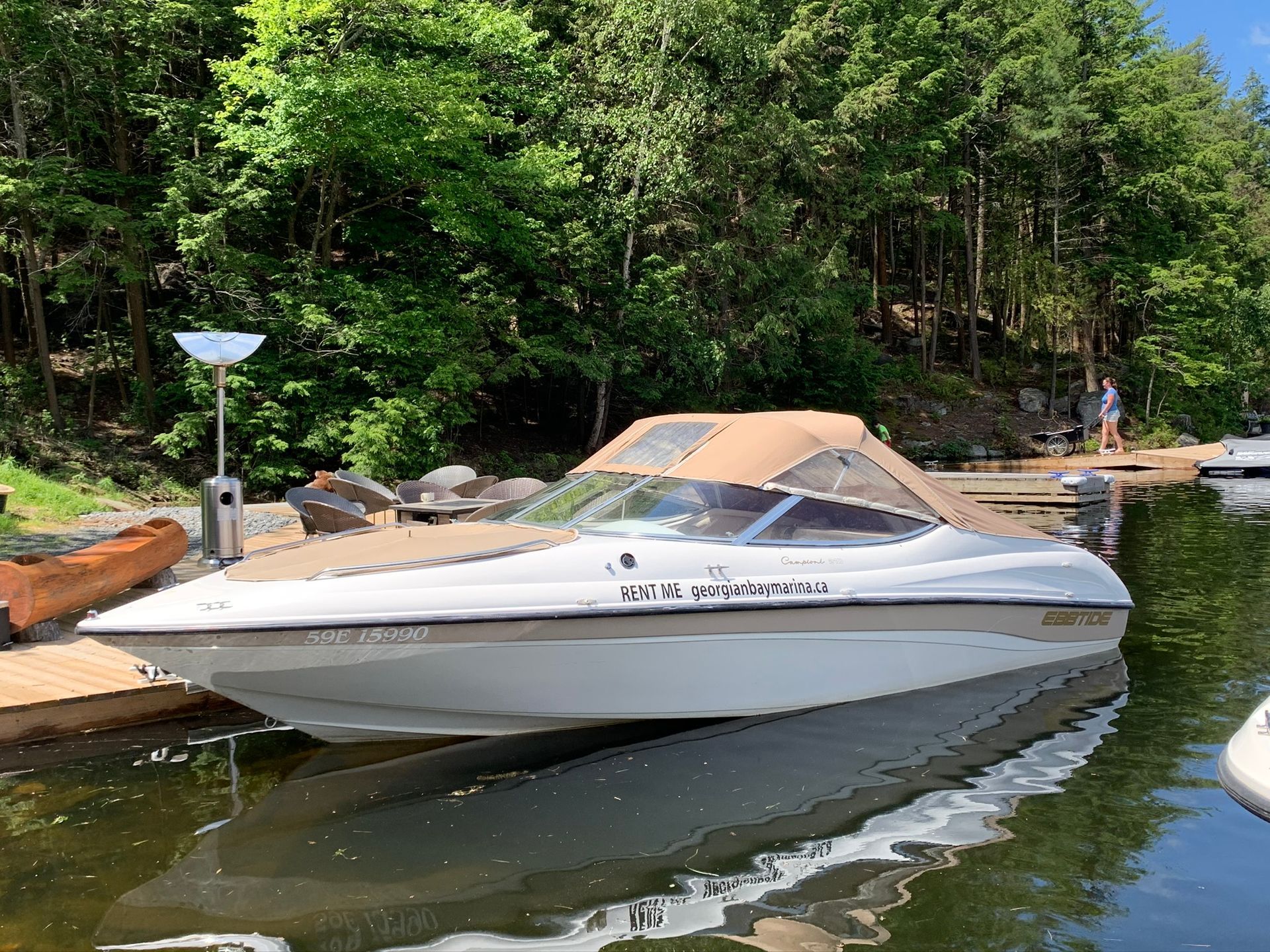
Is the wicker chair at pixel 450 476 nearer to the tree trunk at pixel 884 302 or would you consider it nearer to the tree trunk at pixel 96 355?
the tree trunk at pixel 96 355

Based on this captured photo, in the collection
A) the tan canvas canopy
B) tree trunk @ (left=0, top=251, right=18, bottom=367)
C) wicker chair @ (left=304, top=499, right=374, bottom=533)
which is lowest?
wicker chair @ (left=304, top=499, right=374, bottom=533)

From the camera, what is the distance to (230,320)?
16.1 m

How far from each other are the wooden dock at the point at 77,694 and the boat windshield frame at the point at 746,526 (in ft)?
7.02

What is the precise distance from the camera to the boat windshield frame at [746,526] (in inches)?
211

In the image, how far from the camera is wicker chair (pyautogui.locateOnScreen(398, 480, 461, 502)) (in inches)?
378

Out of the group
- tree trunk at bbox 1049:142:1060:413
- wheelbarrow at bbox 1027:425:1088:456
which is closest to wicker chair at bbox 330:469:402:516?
wheelbarrow at bbox 1027:425:1088:456

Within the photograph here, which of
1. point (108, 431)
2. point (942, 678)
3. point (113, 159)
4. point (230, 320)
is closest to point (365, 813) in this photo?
point (942, 678)

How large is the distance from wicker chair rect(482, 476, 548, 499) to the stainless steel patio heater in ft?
9.44

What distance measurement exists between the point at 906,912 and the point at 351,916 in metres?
2.08

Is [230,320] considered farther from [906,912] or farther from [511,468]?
[906,912]

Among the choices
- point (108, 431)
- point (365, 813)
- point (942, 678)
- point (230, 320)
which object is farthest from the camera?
point (108, 431)

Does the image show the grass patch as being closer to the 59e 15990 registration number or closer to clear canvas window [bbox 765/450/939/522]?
the 59e 15990 registration number

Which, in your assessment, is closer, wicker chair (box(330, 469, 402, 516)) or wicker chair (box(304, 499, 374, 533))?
wicker chair (box(304, 499, 374, 533))

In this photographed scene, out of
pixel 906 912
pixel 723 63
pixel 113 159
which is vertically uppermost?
pixel 723 63
